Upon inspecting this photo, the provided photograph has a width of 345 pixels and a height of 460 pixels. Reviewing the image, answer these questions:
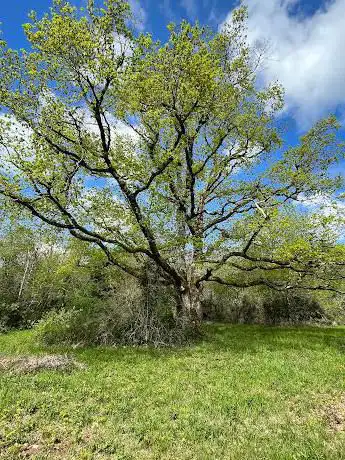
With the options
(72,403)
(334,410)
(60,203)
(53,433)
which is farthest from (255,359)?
(60,203)

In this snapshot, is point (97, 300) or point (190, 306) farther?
point (190, 306)

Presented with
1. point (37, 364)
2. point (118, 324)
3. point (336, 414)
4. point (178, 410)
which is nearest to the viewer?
point (336, 414)

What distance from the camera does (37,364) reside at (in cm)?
1215

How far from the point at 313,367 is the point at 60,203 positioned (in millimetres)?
12005

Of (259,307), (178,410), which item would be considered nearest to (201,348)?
(178,410)

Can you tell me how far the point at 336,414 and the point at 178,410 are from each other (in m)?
3.49

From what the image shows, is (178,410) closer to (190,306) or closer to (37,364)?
(37,364)

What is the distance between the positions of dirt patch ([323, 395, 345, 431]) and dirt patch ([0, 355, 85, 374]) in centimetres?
797

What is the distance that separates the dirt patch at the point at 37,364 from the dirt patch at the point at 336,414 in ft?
26.1

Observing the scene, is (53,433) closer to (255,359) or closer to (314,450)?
(314,450)

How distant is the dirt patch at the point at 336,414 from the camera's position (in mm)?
7178

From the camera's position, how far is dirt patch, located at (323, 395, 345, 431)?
23.6ft

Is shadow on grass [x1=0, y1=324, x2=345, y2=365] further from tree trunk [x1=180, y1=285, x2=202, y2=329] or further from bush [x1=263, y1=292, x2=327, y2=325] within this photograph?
bush [x1=263, y1=292, x2=327, y2=325]

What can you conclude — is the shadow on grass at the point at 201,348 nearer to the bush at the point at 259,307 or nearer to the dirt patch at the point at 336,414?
the dirt patch at the point at 336,414
